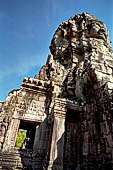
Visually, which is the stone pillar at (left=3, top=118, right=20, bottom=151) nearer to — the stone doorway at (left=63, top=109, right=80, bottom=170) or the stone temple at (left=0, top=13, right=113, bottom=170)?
the stone temple at (left=0, top=13, right=113, bottom=170)

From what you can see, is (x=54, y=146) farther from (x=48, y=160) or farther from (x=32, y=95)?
(x=32, y=95)

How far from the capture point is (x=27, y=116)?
24.8ft

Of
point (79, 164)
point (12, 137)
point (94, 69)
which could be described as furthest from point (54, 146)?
point (94, 69)

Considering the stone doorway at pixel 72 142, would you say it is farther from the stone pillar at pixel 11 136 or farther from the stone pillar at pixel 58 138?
the stone pillar at pixel 11 136

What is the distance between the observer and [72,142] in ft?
24.1

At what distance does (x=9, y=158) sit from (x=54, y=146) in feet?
7.71

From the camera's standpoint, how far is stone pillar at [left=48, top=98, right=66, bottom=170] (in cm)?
561

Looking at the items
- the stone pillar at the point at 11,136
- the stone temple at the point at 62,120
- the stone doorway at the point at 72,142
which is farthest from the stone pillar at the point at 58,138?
the stone pillar at the point at 11,136

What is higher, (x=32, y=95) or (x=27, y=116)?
(x=32, y=95)

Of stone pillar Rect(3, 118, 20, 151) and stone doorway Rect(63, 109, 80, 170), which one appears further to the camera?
stone doorway Rect(63, 109, 80, 170)

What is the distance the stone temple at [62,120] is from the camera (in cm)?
586

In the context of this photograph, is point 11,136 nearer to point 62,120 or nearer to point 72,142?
point 62,120

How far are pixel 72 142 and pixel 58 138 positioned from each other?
1.59 m

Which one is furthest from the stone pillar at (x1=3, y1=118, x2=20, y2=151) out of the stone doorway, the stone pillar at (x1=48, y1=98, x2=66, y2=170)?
the stone doorway
